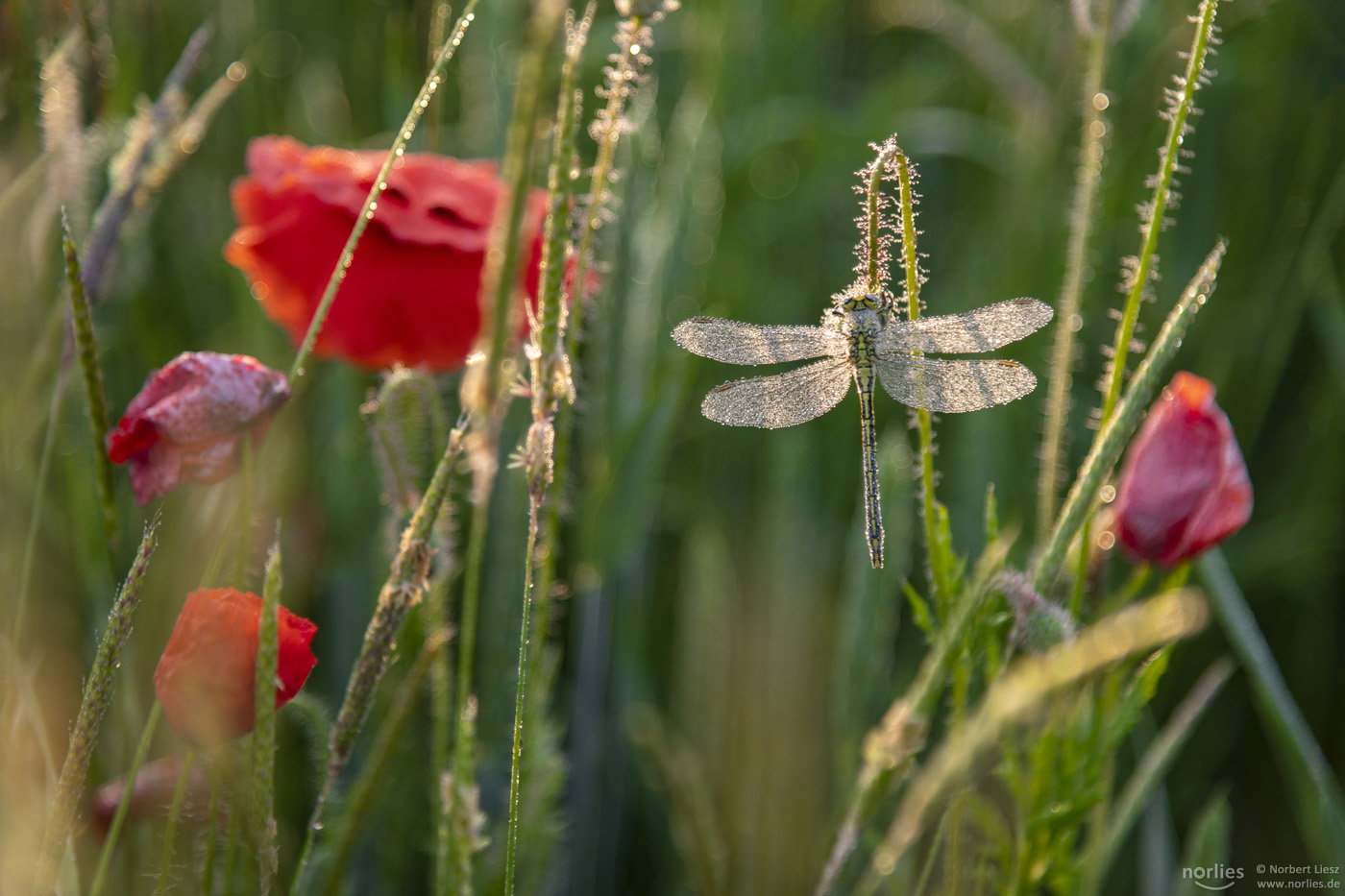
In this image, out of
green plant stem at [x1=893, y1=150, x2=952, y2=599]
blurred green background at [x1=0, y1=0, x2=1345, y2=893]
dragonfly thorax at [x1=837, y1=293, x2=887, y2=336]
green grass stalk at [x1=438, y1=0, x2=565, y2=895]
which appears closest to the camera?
green grass stalk at [x1=438, y1=0, x2=565, y2=895]

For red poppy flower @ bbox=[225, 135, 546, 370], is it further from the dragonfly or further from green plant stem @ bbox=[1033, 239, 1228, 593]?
green plant stem @ bbox=[1033, 239, 1228, 593]

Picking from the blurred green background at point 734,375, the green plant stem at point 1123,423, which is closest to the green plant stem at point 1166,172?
the green plant stem at point 1123,423

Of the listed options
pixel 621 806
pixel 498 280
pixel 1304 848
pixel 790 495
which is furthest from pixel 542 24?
pixel 1304 848

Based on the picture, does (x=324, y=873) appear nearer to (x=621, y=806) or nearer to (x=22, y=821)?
(x=22, y=821)

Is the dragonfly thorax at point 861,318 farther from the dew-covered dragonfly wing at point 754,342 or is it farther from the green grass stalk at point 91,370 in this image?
the green grass stalk at point 91,370

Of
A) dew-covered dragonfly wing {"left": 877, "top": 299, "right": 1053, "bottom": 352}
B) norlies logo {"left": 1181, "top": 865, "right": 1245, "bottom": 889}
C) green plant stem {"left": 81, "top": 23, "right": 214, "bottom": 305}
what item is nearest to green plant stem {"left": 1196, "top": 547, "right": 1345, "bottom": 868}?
norlies logo {"left": 1181, "top": 865, "right": 1245, "bottom": 889}

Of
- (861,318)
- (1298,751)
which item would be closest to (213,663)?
(861,318)
